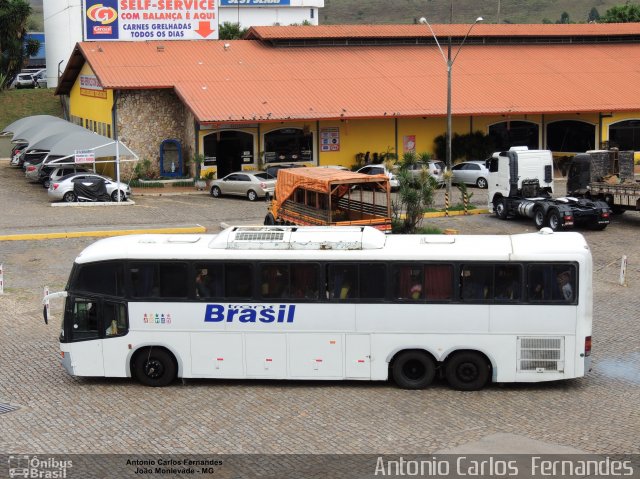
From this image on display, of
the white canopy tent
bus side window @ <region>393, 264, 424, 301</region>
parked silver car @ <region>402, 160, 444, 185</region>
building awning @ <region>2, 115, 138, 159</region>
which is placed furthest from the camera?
parked silver car @ <region>402, 160, 444, 185</region>

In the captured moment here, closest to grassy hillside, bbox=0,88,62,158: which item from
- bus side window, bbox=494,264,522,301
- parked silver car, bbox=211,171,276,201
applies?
parked silver car, bbox=211,171,276,201

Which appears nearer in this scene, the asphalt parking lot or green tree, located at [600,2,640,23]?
the asphalt parking lot

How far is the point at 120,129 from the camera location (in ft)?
161

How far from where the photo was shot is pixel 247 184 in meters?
44.2

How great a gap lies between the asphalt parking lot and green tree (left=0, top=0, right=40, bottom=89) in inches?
2345

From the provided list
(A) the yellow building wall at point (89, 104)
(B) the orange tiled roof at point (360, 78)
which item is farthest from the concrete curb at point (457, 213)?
(A) the yellow building wall at point (89, 104)

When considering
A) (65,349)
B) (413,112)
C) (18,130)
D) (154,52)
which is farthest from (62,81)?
(65,349)

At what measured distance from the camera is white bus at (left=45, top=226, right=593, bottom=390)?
17641 mm

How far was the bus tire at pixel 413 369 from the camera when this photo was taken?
1794 centimetres

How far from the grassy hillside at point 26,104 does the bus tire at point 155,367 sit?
2116 inches

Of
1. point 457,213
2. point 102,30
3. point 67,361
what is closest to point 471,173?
point 457,213

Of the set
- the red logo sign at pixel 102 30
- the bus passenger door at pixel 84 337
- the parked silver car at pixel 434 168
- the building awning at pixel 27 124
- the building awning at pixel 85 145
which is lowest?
the bus passenger door at pixel 84 337

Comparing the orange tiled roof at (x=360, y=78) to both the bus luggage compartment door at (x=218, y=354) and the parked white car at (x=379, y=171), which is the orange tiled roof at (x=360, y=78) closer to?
the parked white car at (x=379, y=171)

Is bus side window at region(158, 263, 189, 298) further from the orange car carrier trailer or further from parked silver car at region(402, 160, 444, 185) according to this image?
parked silver car at region(402, 160, 444, 185)
